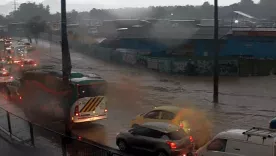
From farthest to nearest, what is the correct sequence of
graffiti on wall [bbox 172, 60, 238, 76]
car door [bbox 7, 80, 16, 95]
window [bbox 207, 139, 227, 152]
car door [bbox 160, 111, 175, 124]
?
graffiti on wall [bbox 172, 60, 238, 76] → car door [bbox 7, 80, 16, 95] → car door [bbox 160, 111, 175, 124] → window [bbox 207, 139, 227, 152]

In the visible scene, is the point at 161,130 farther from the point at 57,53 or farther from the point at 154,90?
the point at 57,53

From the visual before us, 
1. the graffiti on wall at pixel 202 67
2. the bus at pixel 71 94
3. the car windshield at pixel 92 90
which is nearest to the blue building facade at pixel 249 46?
the graffiti on wall at pixel 202 67

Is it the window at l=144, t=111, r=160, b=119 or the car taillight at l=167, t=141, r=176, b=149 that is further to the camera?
the window at l=144, t=111, r=160, b=119

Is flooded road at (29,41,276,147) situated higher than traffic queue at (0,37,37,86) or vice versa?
traffic queue at (0,37,37,86)

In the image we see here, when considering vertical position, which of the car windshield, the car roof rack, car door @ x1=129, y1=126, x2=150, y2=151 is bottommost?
car door @ x1=129, y1=126, x2=150, y2=151

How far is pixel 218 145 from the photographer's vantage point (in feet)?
32.0

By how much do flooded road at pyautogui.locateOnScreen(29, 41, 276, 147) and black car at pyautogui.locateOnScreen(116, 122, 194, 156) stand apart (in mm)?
2515

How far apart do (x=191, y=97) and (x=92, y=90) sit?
37.9 ft

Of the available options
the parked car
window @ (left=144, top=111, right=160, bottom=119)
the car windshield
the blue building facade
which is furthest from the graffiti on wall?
window @ (left=144, top=111, right=160, bottom=119)

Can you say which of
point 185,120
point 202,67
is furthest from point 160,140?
point 202,67

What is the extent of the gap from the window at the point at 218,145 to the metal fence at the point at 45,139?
8.24 feet

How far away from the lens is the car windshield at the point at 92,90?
1665cm

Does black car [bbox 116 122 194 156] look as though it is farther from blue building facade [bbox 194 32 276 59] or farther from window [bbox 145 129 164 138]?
blue building facade [bbox 194 32 276 59]

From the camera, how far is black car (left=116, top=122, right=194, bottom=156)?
11411 mm
